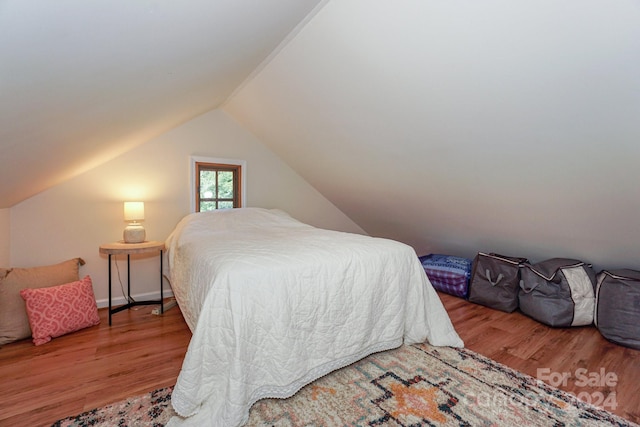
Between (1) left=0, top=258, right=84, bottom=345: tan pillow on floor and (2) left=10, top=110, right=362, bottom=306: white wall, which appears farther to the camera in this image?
(2) left=10, top=110, right=362, bottom=306: white wall

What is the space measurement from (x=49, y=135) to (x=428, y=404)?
7.69ft

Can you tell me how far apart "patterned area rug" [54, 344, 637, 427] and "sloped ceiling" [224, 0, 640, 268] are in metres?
1.34

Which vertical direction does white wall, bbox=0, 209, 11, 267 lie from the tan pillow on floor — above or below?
above

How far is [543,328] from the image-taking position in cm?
250

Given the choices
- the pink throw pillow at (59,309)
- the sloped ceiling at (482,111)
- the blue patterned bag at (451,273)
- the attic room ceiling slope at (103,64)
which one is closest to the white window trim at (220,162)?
the sloped ceiling at (482,111)

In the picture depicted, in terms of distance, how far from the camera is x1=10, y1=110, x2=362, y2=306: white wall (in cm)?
253

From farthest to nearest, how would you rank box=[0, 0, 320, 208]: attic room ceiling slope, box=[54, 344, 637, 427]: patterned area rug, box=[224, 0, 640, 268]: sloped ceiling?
box=[54, 344, 637, 427]: patterned area rug
box=[224, 0, 640, 268]: sloped ceiling
box=[0, 0, 320, 208]: attic room ceiling slope

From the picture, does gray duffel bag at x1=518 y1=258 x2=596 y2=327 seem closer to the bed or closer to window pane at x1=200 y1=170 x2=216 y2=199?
the bed

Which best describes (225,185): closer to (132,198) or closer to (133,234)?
(132,198)

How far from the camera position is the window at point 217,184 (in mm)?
3295

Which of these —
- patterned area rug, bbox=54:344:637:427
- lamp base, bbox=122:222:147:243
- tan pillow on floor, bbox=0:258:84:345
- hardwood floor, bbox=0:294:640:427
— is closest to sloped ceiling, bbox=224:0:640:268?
hardwood floor, bbox=0:294:640:427

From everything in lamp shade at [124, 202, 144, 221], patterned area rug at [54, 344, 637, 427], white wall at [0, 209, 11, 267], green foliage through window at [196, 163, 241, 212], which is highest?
green foliage through window at [196, 163, 241, 212]

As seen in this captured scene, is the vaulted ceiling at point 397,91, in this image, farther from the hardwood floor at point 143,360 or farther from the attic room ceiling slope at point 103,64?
the hardwood floor at point 143,360

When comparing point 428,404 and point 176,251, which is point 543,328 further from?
point 176,251
